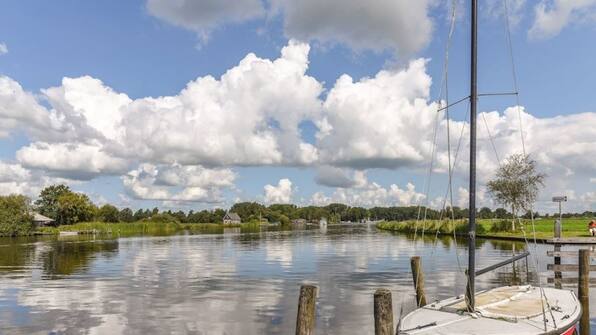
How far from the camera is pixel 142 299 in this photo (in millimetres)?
25109

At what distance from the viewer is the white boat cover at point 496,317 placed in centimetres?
1209

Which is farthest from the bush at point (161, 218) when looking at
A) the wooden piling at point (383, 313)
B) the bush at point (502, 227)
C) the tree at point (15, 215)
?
the wooden piling at point (383, 313)

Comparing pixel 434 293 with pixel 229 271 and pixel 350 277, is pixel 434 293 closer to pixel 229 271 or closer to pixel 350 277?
pixel 350 277

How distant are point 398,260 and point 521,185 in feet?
118

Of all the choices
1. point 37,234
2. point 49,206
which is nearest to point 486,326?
point 37,234

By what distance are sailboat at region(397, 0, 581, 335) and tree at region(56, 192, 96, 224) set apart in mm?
147037

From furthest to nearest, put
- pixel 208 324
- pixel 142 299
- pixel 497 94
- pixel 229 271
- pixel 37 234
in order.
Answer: pixel 37 234, pixel 229 271, pixel 142 299, pixel 208 324, pixel 497 94

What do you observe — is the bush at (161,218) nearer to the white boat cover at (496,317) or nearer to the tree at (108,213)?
the tree at (108,213)

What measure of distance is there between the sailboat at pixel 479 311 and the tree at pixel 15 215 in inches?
4557

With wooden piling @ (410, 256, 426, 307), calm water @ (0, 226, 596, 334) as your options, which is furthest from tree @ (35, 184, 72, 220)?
wooden piling @ (410, 256, 426, 307)

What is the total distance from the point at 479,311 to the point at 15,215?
122 meters

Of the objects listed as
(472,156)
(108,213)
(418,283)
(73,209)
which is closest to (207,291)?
(418,283)

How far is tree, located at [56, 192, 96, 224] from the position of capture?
144m

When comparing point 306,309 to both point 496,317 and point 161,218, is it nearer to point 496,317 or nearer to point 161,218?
point 496,317
